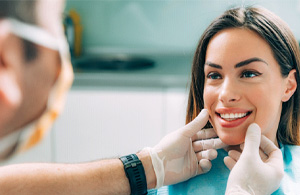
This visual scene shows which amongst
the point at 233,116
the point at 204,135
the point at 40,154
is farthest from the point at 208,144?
the point at 40,154

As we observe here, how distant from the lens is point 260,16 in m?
1.30

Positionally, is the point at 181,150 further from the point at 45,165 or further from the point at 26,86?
the point at 26,86

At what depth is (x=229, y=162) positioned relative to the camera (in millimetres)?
1244

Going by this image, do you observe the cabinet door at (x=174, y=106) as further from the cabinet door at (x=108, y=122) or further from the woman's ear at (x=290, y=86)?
the woman's ear at (x=290, y=86)

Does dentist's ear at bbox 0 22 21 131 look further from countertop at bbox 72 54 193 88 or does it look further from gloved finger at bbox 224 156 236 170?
countertop at bbox 72 54 193 88

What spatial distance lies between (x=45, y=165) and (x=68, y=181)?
0.10 metres

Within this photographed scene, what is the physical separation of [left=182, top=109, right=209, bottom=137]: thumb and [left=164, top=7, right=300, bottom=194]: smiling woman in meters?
0.03

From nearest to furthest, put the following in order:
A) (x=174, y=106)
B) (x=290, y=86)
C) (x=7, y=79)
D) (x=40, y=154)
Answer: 1. (x=7, y=79)
2. (x=290, y=86)
3. (x=174, y=106)
4. (x=40, y=154)

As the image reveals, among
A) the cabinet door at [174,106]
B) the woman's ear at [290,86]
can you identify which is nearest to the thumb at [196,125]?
the woman's ear at [290,86]

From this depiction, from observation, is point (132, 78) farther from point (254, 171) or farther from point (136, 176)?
point (254, 171)

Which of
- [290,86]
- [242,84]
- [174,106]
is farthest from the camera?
[174,106]

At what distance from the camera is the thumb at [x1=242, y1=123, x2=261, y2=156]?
116cm

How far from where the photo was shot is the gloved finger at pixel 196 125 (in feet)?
4.26

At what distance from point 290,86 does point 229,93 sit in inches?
10.0
